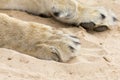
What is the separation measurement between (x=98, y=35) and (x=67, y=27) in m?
0.30

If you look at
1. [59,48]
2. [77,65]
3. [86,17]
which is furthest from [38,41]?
[86,17]

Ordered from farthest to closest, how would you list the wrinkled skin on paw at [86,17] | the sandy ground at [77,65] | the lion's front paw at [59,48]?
the wrinkled skin on paw at [86,17] → the lion's front paw at [59,48] → the sandy ground at [77,65]

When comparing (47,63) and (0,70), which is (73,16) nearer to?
(47,63)

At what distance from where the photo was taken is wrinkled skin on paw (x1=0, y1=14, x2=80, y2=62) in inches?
130

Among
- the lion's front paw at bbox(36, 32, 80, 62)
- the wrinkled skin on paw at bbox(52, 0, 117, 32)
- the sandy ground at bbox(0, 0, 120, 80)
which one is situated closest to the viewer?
the sandy ground at bbox(0, 0, 120, 80)

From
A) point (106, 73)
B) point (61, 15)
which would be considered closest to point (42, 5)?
point (61, 15)

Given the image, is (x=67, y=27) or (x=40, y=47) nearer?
(x=40, y=47)

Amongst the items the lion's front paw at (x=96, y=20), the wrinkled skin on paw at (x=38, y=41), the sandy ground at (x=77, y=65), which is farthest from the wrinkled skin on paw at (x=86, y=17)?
the wrinkled skin on paw at (x=38, y=41)

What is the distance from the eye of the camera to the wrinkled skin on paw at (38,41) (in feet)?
10.8

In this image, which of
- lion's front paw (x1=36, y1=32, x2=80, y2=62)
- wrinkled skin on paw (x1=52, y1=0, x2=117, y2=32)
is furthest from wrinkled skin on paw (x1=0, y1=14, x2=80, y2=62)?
wrinkled skin on paw (x1=52, y1=0, x2=117, y2=32)

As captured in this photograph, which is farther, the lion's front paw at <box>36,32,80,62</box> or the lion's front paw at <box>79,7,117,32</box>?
the lion's front paw at <box>79,7,117,32</box>

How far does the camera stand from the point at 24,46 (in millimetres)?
3352

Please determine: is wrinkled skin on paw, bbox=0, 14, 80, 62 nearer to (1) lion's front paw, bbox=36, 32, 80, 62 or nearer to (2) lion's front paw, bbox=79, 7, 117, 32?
(1) lion's front paw, bbox=36, 32, 80, 62

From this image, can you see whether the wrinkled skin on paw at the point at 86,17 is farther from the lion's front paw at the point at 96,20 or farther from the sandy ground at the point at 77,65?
the sandy ground at the point at 77,65
